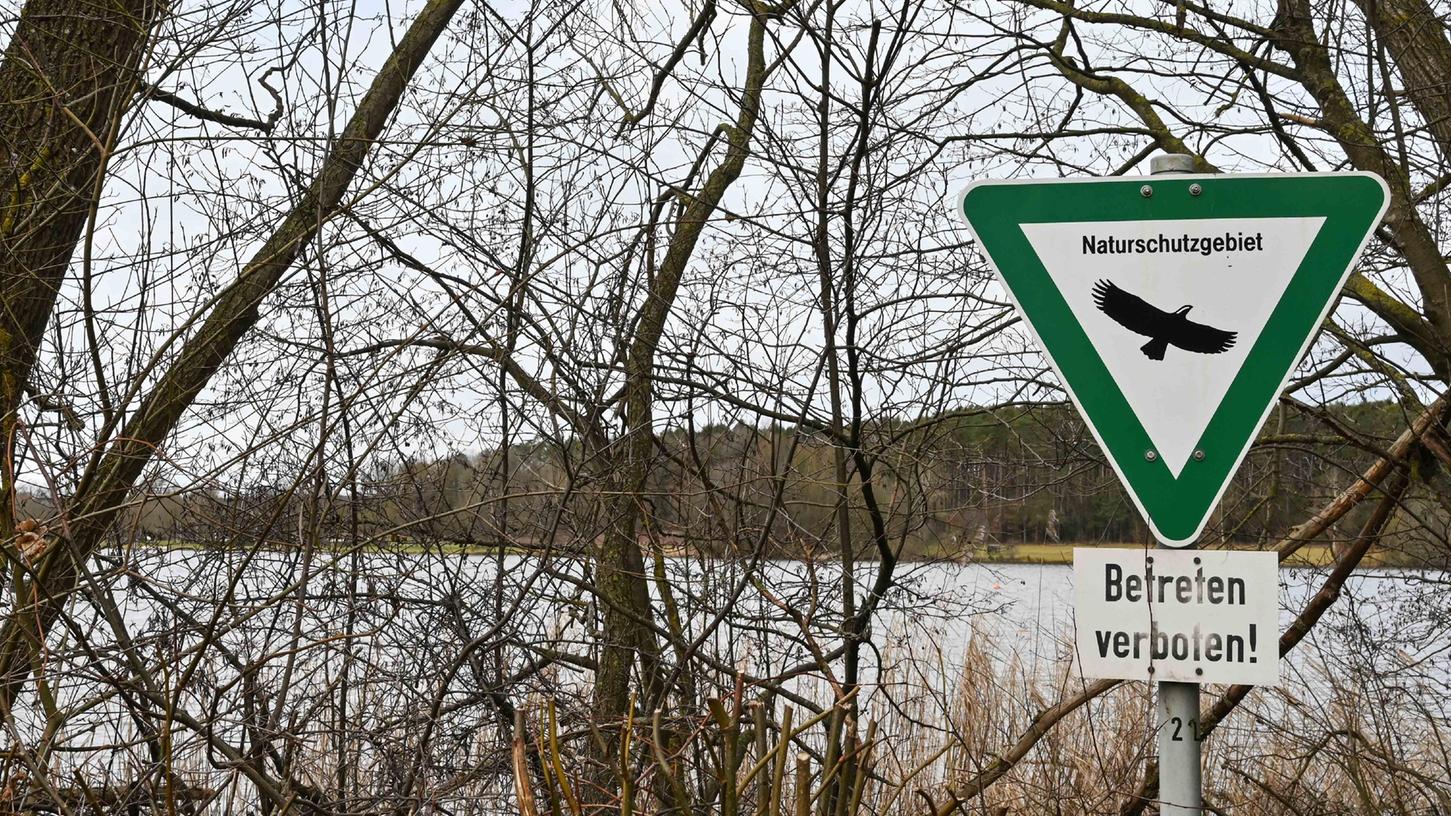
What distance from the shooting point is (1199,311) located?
188 cm

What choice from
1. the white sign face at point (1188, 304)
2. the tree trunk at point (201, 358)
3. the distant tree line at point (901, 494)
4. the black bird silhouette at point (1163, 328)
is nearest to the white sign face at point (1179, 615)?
the white sign face at point (1188, 304)

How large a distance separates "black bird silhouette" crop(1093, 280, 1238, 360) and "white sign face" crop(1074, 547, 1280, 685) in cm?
32

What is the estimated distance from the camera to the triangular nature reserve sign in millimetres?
1871

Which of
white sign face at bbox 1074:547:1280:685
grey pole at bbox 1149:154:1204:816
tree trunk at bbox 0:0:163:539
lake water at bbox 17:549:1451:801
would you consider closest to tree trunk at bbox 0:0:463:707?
lake water at bbox 17:549:1451:801

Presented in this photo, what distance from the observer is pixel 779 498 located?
159 inches

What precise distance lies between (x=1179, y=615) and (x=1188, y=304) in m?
0.48

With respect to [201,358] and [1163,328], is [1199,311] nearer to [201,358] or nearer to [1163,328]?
[1163,328]

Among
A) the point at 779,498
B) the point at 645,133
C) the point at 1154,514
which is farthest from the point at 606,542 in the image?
the point at 1154,514

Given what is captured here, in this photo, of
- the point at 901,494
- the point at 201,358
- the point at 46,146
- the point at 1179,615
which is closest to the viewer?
the point at 1179,615

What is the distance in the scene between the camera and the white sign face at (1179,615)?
1.76m

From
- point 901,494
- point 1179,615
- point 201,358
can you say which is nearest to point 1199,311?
point 1179,615

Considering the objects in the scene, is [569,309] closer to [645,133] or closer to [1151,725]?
[645,133]

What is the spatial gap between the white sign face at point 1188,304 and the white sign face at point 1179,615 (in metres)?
0.18

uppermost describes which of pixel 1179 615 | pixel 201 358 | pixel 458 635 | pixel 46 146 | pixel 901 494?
pixel 46 146
